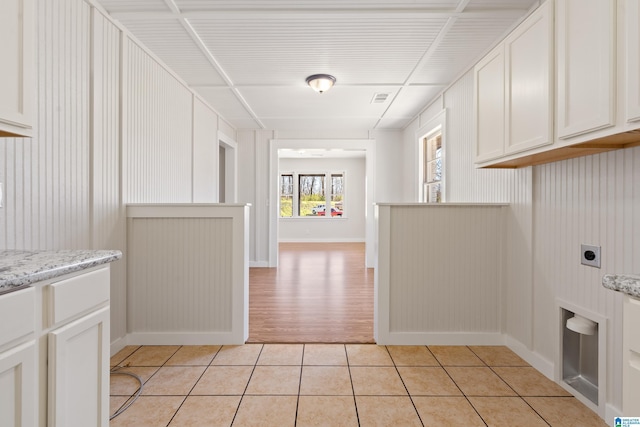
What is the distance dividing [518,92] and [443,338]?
181 centimetres

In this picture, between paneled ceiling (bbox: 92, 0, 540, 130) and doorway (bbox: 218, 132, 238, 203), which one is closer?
paneled ceiling (bbox: 92, 0, 540, 130)

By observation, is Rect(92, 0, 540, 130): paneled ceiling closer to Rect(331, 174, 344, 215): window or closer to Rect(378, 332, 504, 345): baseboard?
Rect(378, 332, 504, 345): baseboard

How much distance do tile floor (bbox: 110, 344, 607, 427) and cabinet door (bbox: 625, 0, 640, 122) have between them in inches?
59.0

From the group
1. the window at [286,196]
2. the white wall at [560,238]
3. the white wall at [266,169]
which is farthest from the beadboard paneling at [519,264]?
the window at [286,196]

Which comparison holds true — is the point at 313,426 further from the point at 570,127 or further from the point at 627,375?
the point at 570,127

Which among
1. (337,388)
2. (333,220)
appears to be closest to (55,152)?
(337,388)

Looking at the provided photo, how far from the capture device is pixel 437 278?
2.55 m

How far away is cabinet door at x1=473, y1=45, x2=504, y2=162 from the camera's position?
6.58 ft

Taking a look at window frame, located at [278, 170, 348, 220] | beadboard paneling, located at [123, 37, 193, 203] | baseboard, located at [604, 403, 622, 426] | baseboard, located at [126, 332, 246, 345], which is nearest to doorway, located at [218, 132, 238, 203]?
beadboard paneling, located at [123, 37, 193, 203]

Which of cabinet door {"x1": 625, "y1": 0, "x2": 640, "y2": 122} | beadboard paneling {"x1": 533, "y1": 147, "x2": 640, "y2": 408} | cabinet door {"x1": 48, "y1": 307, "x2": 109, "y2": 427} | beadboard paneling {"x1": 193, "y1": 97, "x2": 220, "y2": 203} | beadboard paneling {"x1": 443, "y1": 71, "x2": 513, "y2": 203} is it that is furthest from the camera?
beadboard paneling {"x1": 193, "y1": 97, "x2": 220, "y2": 203}

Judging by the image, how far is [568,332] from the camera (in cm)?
198

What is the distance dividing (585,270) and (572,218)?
0.30 metres

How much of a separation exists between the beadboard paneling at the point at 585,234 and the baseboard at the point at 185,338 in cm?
219

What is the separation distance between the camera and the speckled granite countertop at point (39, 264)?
899 millimetres
